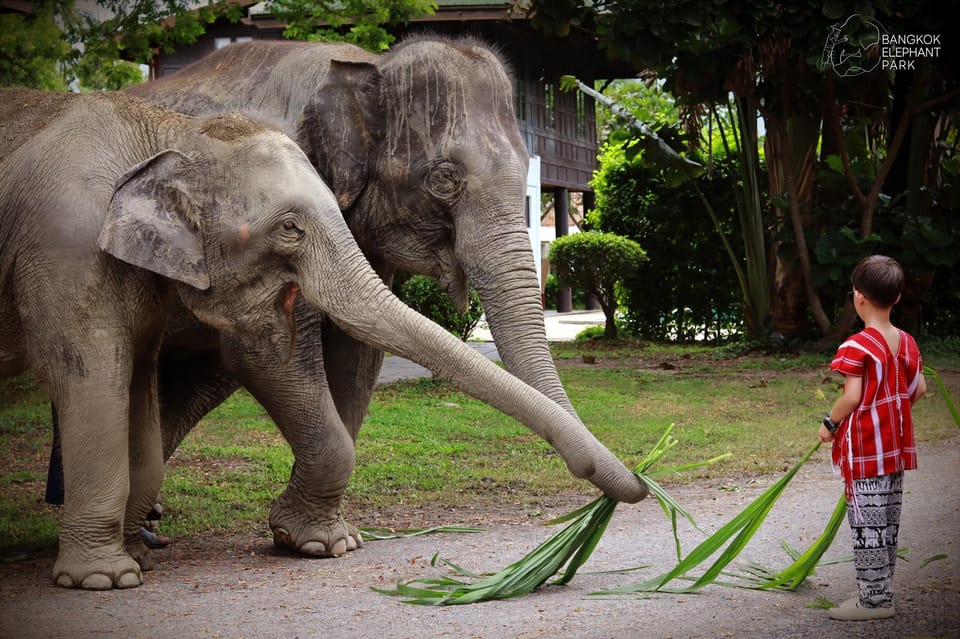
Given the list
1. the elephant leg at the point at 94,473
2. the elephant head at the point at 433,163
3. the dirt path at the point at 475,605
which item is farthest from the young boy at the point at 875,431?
the elephant leg at the point at 94,473

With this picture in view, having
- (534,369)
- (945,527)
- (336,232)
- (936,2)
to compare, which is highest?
(936,2)

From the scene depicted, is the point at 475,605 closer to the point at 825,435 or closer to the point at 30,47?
the point at 825,435

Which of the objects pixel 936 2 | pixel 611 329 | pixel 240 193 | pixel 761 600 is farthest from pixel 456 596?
pixel 611 329

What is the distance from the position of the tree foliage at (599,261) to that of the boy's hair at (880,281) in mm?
15026

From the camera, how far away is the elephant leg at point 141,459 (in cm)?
540

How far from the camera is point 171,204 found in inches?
193

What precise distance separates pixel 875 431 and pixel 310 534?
2675 mm

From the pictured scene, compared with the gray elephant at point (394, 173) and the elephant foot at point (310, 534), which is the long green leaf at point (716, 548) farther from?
the elephant foot at point (310, 534)

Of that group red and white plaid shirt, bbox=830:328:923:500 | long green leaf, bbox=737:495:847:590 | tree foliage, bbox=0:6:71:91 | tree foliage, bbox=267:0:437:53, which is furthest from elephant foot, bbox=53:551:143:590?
tree foliage, bbox=267:0:437:53

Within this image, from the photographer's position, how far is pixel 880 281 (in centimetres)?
443

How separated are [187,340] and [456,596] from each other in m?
2.14

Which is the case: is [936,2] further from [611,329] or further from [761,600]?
[761,600]

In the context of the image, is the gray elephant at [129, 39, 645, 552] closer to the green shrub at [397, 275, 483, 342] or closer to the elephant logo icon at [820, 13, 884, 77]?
the green shrub at [397, 275, 483, 342]

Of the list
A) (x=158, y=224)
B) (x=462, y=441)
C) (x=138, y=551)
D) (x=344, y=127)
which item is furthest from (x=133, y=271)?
(x=462, y=441)
